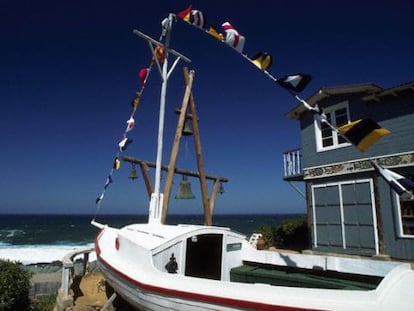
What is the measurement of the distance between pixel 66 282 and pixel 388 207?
1073 centimetres

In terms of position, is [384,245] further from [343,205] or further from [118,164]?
[118,164]

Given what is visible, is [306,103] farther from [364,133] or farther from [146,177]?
[146,177]

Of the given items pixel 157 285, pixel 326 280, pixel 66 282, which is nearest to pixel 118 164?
pixel 66 282

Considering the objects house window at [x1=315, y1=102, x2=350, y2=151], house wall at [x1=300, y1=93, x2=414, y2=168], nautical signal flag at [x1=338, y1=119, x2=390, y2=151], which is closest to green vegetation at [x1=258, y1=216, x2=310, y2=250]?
house wall at [x1=300, y1=93, x2=414, y2=168]

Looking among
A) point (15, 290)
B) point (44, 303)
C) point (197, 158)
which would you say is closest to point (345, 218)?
point (197, 158)

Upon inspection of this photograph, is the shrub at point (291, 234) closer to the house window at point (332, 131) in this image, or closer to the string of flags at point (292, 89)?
the house window at point (332, 131)

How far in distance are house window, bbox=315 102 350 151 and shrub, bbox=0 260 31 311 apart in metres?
11.4

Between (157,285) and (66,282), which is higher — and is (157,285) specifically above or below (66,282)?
above

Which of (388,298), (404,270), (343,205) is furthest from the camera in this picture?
(343,205)

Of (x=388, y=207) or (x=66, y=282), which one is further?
(x=388, y=207)

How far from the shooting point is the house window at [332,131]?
1278 cm

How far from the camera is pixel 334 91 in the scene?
12.9 meters

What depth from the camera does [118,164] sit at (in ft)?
38.3

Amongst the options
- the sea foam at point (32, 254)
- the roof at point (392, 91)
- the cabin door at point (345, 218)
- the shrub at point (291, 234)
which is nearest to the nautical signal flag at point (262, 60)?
the roof at point (392, 91)
